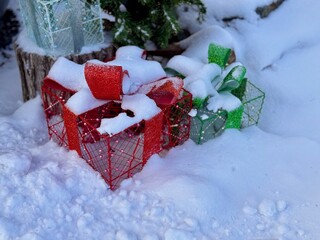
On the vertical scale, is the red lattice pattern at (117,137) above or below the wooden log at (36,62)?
below

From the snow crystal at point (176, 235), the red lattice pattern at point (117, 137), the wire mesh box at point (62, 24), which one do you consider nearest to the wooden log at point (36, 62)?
the wire mesh box at point (62, 24)

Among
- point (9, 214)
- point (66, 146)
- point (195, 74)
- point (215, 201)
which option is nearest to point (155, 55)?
point (195, 74)

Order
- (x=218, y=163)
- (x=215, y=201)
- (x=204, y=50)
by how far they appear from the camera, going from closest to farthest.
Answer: (x=215, y=201) < (x=218, y=163) < (x=204, y=50)

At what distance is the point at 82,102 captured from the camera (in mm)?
2145

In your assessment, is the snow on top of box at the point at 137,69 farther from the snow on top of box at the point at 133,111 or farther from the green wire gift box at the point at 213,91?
the green wire gift box at the point at 213,91

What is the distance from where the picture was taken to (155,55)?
308cm

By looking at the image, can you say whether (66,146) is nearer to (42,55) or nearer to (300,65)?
(42,55)

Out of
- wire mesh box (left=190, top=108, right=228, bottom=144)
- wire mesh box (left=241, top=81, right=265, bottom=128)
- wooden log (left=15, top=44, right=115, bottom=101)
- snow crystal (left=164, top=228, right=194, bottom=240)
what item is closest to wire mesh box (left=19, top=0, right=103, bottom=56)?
wooden log (left=15, top=44, right=115, bottom=101)

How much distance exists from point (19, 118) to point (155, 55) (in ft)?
3.30

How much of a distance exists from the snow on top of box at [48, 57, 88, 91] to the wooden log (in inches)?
10.5

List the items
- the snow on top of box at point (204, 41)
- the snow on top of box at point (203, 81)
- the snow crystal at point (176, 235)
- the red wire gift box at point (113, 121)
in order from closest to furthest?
1. the snow crystal at point (176, 235)
2. the red wire gift box at point (113, 121)
3. the snow on top of box at point (203, 81)
4. the snow on top of box at point (204, 41)

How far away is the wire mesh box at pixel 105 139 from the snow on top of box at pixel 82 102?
4 centimetres

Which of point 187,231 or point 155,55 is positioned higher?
point 155,55

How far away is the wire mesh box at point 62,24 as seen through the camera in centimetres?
240
